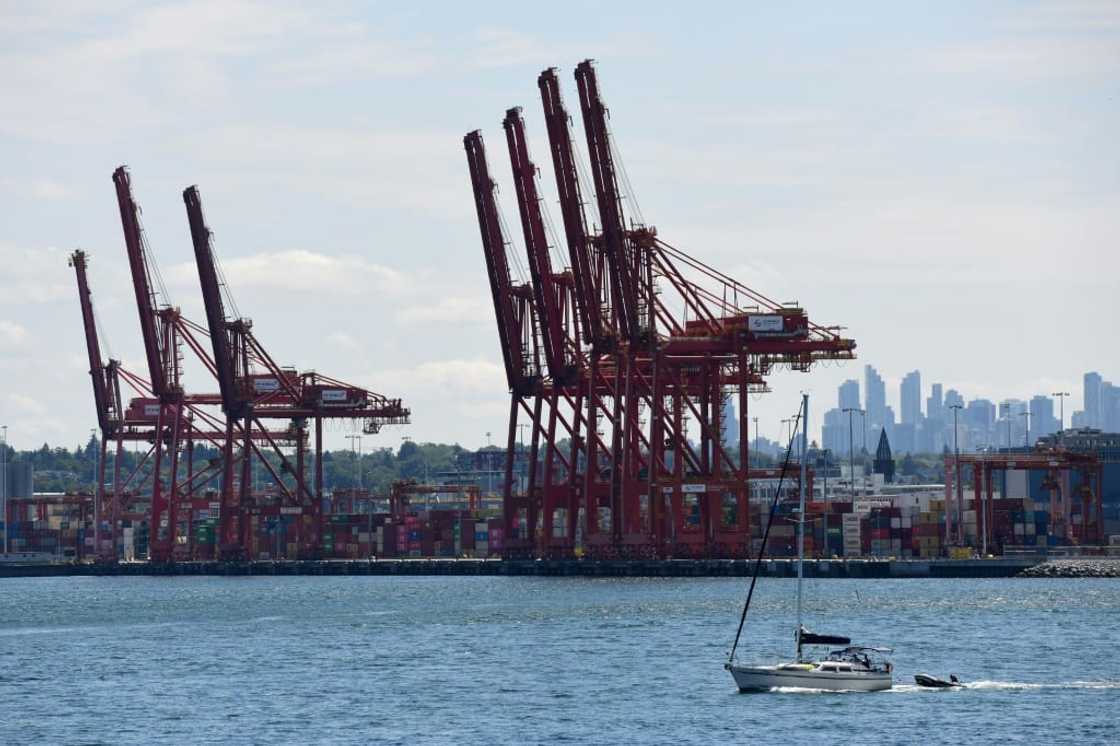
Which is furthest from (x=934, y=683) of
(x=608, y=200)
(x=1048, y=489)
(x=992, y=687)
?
(x=1048, y=489)

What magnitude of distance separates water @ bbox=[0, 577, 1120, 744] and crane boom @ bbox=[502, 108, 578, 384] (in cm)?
1402

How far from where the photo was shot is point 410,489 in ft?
585

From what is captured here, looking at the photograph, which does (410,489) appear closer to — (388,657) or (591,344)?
(591,344)

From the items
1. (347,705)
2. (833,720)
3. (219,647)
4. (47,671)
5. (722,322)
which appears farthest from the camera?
(722,322)

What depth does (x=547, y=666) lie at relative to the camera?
3137 inches

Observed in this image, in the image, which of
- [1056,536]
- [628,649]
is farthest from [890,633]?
[1056,536]

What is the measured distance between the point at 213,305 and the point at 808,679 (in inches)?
3726

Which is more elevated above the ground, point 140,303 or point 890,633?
point 140,303

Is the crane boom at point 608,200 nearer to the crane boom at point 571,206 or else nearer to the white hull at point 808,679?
the crane boom at point 571,206

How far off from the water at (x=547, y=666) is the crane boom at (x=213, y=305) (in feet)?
97.5

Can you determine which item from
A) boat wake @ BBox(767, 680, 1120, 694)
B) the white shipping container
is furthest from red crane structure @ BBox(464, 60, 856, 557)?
boat wake @ BBox(767, 680, 1120, 694)

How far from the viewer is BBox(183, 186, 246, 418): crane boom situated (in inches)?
6073

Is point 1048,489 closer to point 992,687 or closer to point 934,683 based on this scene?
point 992,687

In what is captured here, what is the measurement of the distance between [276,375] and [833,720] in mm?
99517
